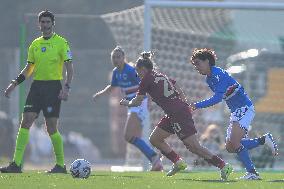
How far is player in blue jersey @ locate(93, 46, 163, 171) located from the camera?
19.2 meters

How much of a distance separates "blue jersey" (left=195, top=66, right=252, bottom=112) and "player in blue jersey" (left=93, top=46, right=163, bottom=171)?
3.16m

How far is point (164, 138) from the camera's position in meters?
16.8

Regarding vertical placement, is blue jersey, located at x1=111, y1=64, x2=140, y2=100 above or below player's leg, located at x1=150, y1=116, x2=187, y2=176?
above

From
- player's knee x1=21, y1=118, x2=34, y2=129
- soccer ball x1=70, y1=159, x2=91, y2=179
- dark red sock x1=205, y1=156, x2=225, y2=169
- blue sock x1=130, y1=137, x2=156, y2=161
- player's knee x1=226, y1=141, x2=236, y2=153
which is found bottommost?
blue sock x1=130, y1=137, x2=156, y2=161

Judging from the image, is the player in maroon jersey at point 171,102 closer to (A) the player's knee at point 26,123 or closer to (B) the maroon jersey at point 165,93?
(B) the maroon jersey at point 165,93

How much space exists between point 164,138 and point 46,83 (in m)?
1.78

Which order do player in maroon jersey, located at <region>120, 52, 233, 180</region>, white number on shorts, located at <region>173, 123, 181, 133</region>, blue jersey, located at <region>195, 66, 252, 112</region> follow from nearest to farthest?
blue jersey, located at <region>195, 66, 252, 112</region>
player in maroon jersey, located at <region>120, 52, 233, 180</region>
white number on shorts, located at <region>173, 123, 181, 133</region>

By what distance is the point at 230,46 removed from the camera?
2328 cm

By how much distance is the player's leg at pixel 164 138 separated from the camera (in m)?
16.6

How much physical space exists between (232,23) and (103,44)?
393 inches

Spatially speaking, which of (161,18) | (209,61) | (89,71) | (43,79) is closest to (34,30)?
(161,18)

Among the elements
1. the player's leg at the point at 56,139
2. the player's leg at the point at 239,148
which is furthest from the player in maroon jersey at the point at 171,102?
the player's leg at the point at 56,139

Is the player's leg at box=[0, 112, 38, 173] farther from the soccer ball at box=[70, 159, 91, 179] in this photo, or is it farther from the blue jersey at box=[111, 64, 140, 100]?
the blue jersey at box=[111, 64, 140, 100]

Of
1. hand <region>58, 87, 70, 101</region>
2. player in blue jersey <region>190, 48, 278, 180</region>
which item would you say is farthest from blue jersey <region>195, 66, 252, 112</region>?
hand <region>58, 87, 70, 101</region>
